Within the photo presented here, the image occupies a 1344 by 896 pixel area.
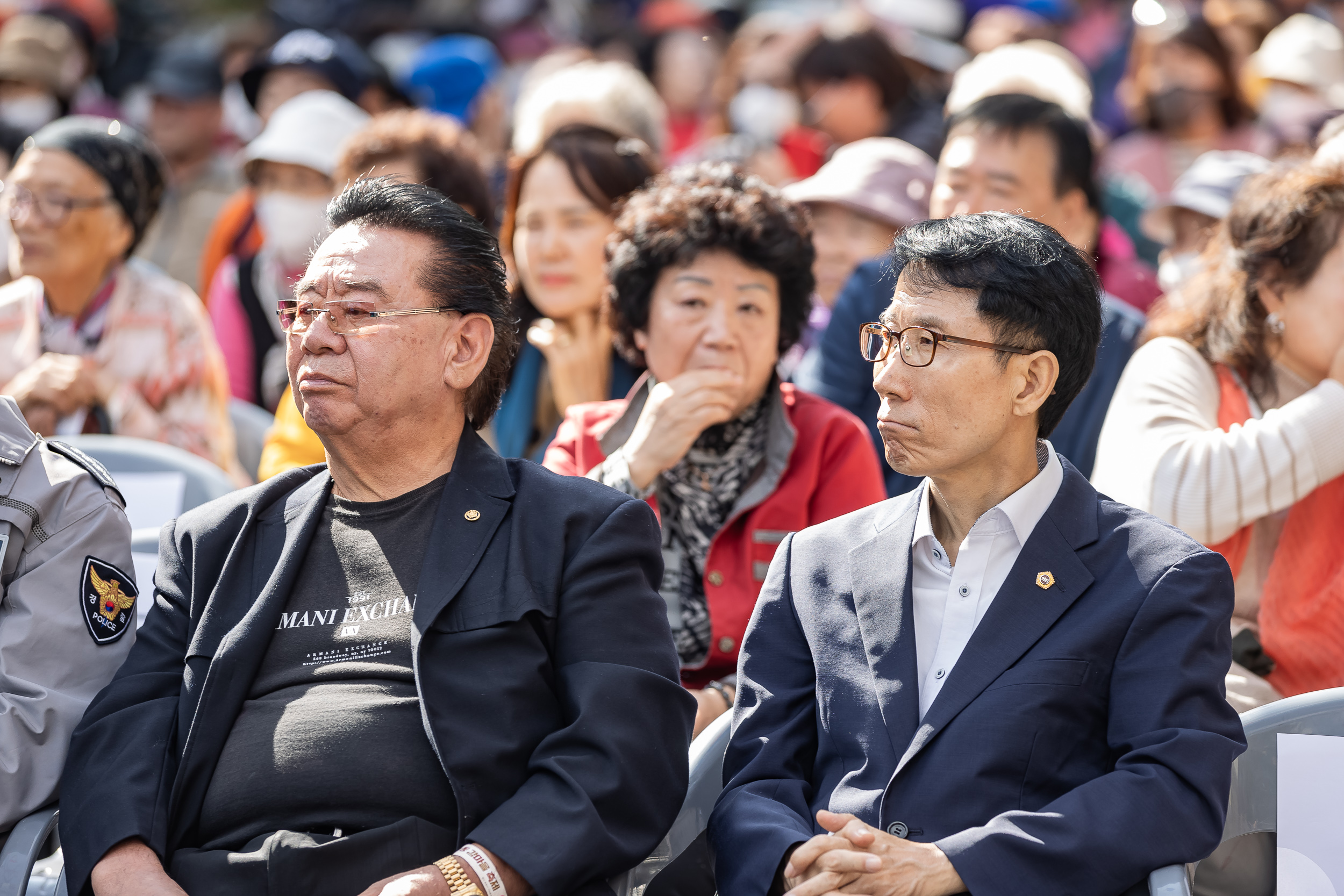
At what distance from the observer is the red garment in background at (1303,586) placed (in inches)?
116

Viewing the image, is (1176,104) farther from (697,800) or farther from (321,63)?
(697,800)

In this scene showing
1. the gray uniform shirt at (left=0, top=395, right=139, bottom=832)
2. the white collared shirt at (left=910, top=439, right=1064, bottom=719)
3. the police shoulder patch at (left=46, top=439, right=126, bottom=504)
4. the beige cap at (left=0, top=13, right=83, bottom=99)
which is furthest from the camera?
the beige cap at (left=0, top=13, right=83, bottom=99)

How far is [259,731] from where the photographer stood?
2430mm

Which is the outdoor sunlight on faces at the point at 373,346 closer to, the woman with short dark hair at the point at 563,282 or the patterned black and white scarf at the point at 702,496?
the patterned black and white scarf at the point at 702,496

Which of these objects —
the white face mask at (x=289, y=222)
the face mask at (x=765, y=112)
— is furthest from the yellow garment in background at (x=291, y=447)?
the face mask at (x=765, y=112)

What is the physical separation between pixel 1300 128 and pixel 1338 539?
12.2 feet

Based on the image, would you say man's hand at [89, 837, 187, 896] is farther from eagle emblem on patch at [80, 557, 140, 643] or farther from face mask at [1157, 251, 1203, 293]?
face mask at [1157, 251, 1203, 293]

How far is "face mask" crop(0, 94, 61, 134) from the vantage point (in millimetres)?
7241

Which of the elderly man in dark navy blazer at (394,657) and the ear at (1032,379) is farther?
the ear at (1032,379)

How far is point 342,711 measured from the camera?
240cm


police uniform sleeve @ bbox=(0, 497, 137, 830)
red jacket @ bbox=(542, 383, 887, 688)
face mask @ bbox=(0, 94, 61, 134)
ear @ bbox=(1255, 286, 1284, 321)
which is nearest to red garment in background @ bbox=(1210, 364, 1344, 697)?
ear @ bbox=(1255, 286, 1284, 321)

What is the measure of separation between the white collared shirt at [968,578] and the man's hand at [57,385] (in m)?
2.86

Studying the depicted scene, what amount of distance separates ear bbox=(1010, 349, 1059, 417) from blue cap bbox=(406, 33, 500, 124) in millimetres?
5867

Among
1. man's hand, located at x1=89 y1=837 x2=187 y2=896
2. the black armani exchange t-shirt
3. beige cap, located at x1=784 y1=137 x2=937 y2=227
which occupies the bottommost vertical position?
man's hand, located at x1=89 y1=837 x2=187 y2=896
